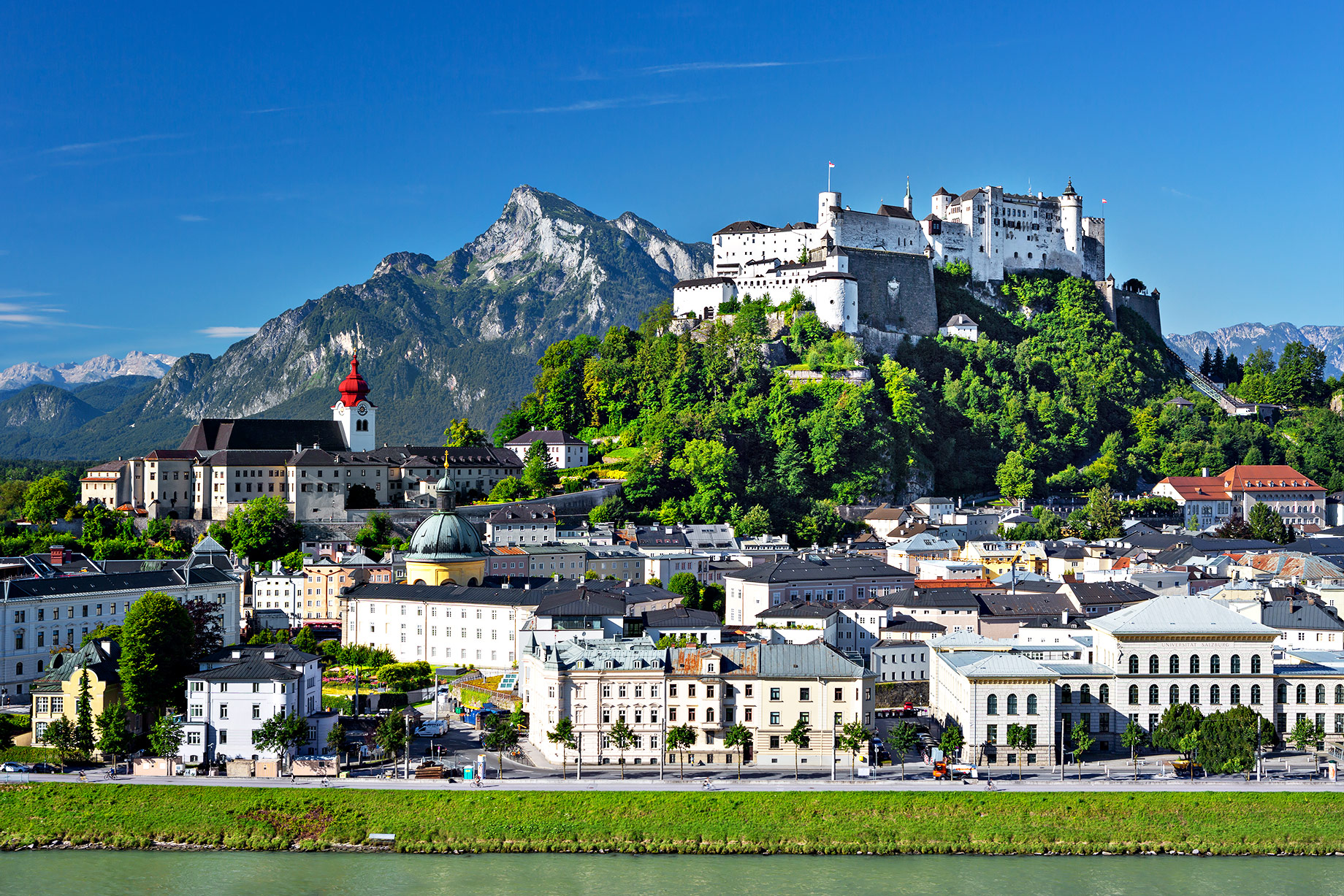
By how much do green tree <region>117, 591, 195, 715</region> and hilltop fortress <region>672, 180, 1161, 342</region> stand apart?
5490 cm

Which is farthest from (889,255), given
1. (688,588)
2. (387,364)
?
(387,364)

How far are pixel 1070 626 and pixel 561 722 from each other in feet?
63.9

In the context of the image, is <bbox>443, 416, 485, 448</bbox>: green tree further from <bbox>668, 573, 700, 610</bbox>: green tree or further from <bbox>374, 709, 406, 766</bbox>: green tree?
<bbox>374, 709, 406, 766</bbox>: green tree

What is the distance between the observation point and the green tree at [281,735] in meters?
36.7

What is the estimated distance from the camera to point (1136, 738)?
38250 millimetres

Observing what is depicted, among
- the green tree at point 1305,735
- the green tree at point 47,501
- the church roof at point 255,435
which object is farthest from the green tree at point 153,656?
the church roof at point 255,435

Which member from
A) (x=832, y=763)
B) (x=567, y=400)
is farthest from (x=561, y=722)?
(x=567, y=400)

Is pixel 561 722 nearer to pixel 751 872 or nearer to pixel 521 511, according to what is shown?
pixel 751 872

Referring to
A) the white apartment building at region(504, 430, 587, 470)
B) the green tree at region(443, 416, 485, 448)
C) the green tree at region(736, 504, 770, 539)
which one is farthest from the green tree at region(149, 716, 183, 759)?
the green tree at region(443, 416, 485, 448)

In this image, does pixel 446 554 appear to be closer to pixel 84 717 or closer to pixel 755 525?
pixel 84 717

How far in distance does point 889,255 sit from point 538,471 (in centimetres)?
3019

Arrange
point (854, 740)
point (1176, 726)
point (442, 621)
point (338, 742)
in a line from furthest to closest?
point (442, 621)
point (1176, 726)
point (338, 742)
point (854, 740)

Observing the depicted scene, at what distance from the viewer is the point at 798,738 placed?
37.4 meters

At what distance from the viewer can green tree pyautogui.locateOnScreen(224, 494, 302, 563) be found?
66875 mm
